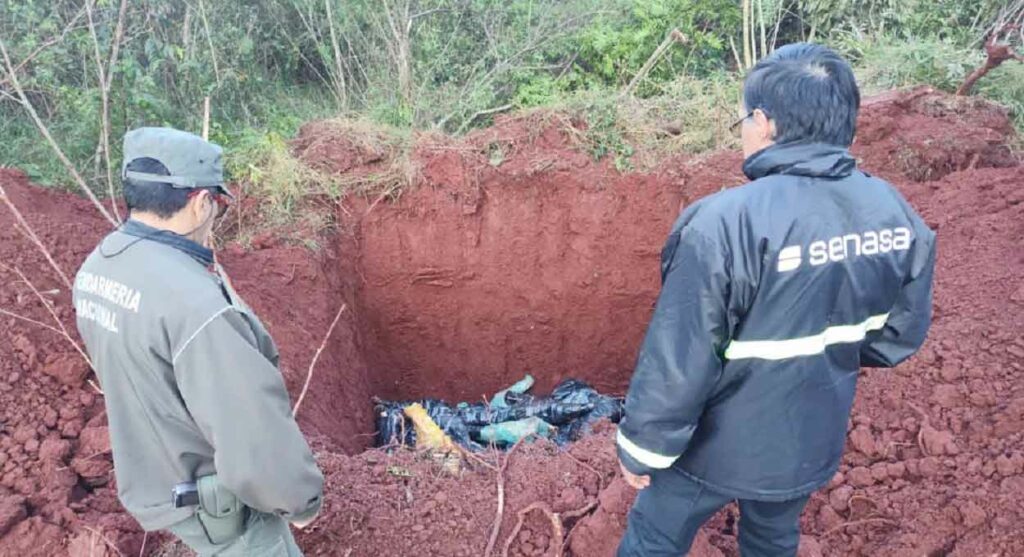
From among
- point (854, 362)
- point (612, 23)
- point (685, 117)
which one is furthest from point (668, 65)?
point (854, 362)

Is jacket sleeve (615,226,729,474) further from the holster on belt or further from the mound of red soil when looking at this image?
the mound of red soil

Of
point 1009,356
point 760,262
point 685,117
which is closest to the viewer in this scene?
point 760,262

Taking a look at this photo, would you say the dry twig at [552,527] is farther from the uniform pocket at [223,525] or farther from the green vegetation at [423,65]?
the green vegetation at [423,65]

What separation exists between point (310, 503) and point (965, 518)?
242 centimetres

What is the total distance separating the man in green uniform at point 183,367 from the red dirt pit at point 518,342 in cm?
94

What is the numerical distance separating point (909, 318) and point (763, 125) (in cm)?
81

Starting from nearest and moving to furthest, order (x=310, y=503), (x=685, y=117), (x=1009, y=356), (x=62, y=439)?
1. (x=310, y=503)
2. (x=62, y=439)
3. (x=1009, y=356)
4. (x=685, y=117)

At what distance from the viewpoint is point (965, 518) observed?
2.62m

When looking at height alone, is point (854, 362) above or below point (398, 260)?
above

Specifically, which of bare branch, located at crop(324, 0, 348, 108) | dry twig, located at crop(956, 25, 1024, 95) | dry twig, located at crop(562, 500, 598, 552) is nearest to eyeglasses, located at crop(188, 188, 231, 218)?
dry twig, located at crop(562, 500, 598, 552)

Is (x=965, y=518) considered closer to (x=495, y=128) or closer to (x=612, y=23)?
(x=495, y=128)

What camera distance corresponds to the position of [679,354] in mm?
1801

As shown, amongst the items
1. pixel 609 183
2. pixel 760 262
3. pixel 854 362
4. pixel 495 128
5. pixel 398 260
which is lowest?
pixel 398 260

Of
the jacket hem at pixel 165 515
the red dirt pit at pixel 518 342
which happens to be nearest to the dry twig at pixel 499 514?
the red dirt pit at pixel 518 342
